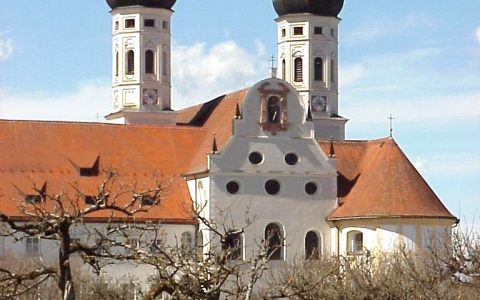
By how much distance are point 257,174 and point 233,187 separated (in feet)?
4.38

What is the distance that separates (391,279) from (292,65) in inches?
1588

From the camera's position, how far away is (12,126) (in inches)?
2511

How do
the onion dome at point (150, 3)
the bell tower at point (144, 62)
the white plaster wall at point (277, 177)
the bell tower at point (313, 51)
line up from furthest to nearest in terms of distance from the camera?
1. the bell tower at point (313, 51)
2. the onion dome at point (150, 3)
3. the bell tower at point (144, 62)
4. the white plaster wall at point (277, 177)

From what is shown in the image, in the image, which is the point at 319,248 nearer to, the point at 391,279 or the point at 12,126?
the point at 12,126

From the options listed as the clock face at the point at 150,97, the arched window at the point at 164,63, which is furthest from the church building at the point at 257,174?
the arched window at the point at 164,63

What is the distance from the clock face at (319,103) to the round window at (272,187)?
16.4 metres

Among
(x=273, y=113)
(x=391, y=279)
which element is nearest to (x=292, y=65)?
(x=273, y=113)

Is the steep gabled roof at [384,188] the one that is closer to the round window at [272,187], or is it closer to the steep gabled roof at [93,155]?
the round window at [272,187]

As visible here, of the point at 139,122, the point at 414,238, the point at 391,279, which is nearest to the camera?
the point at 391,279

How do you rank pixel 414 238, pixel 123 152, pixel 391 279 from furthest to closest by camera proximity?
pixel 123 152
pixel 414 238
pixel 391 279

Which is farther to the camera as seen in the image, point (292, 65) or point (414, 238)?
point (292, 65)

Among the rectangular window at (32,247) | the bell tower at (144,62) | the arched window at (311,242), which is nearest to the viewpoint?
the rectangular window at (32,247)

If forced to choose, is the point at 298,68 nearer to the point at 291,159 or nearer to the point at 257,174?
the point at 291,159

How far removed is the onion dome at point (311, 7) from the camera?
257 ft
